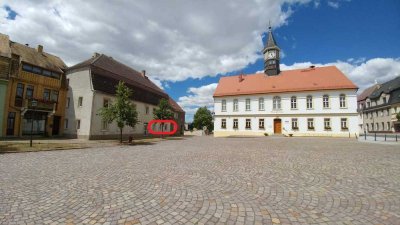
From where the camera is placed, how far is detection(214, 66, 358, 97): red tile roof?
3359 cm

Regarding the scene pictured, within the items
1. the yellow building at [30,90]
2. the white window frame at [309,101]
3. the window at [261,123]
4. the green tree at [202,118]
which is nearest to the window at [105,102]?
the yellow building at [30,90]

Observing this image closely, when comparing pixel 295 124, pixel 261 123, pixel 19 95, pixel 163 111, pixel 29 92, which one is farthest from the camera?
pixel 261 123

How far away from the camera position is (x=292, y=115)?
3462 centimetres

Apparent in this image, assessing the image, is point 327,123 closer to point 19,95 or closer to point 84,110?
point 84,110

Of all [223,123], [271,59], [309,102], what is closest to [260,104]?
[223,123]

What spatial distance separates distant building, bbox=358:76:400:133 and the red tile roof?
14544 mm

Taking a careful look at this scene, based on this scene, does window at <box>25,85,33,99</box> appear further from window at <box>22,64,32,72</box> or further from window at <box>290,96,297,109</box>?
window at <box>290,96,297,109</box>

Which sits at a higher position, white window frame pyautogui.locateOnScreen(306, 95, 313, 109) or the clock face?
the clock face

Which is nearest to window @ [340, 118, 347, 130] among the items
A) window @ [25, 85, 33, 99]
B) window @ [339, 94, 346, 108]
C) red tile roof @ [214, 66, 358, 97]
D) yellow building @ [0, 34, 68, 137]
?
window @ [339, 94, 346, 108]

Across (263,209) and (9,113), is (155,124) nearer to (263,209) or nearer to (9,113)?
(9,113)

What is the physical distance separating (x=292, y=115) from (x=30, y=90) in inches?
1409

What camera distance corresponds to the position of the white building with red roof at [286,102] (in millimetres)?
32125

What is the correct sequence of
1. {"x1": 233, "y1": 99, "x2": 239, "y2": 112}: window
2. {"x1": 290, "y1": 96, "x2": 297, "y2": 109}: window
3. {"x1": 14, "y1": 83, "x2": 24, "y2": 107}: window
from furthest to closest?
{"x1": 233, "y1": 99, "x2": 239, "y2": 112}: window, {"x1": 290, "y1": 96, "x2": 297, "y2": 109}: window, {"x1": 14, "y1": 83, "x2": 24, "y2": 107}: window

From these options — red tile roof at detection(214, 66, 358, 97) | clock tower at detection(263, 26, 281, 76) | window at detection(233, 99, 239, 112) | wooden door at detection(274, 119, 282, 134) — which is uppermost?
clock tower at detection(263, 26, 281, 76)
